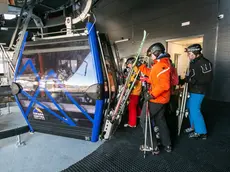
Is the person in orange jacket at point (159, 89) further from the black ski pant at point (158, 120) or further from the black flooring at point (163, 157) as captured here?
the black flooring at point (163, 157)

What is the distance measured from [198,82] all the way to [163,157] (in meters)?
1.43

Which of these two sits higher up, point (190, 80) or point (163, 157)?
point (190, 80)

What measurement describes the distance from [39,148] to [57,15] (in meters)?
2.79

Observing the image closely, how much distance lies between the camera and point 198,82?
112 inches

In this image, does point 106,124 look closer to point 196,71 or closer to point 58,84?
point 58,84

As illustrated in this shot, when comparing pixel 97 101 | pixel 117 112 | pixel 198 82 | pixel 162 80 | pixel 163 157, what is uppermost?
pixel 162 80

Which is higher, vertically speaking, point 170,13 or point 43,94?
point 170,13

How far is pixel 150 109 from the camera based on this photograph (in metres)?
2.42

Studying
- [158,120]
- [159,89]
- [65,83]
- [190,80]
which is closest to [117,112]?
[158,120]

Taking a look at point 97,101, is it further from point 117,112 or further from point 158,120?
point 158,120

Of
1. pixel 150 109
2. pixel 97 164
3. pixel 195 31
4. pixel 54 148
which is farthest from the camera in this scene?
pixel 195 31

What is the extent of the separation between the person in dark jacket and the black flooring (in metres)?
0.28

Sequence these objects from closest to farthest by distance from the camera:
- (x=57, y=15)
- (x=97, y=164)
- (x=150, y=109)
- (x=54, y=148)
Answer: (x=97, y=164) → (x=150, y=109) → (x=54, y=148) → (x=57, y=15)

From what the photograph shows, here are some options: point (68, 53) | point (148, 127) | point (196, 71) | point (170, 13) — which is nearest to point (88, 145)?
point (148, 127)
